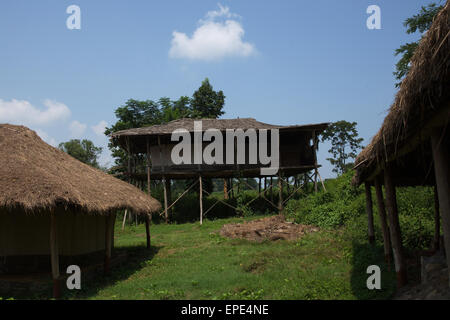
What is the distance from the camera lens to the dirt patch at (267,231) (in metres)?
11.9

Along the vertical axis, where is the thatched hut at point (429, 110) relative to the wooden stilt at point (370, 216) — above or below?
above

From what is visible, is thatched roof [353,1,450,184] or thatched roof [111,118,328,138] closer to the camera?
A: thatched roof [353,1,450,184]

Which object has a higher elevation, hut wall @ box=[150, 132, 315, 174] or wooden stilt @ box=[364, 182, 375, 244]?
hut wall @ box=[150, 132, 315, 174]

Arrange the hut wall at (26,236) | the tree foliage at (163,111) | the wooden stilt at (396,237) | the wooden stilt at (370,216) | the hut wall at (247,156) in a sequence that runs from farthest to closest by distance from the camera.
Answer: the tree foliage at (163,111), the hut wall at (247,156), the wooden stilt at (370,216), the hut wall at (26,236), the wooden stilt at (396,237)

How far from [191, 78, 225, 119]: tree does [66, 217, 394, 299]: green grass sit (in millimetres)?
15989

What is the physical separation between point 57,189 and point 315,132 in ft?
45.2

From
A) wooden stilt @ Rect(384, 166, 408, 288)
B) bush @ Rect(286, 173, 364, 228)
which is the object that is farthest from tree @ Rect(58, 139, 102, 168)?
wooden stilt @ Rect(384, 166, 408, 288)

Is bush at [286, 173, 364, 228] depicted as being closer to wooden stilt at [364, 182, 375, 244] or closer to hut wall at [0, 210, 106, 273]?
wooden stilt at [364, 182, 375, 244]

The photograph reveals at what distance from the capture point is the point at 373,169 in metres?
6.91

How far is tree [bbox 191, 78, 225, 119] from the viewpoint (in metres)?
27.0

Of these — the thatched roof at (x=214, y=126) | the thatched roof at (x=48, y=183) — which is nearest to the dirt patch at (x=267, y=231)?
the thatched roof at (x=48, y=183)

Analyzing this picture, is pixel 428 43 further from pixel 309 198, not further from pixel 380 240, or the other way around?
pixel 309 198

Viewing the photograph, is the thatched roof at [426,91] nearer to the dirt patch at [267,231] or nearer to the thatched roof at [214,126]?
the dirt patch at [267,231]

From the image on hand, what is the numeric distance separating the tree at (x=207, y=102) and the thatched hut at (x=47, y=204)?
16906 millimetres
